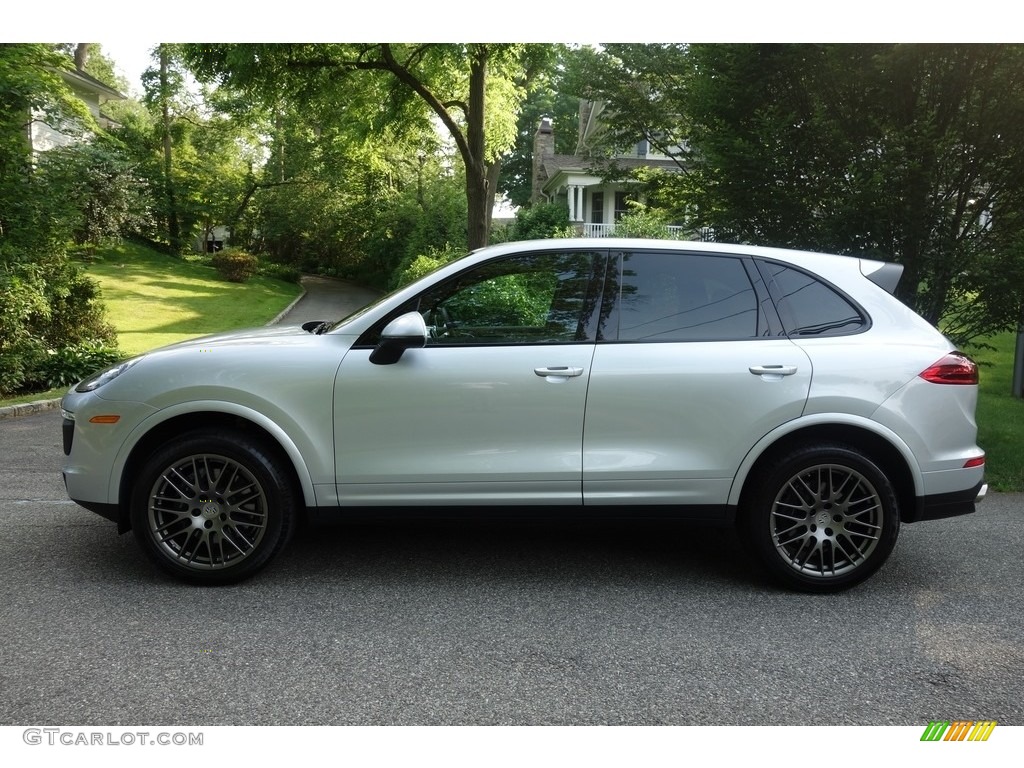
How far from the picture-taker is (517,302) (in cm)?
456

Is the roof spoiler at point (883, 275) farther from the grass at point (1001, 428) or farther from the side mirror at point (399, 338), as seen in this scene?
the grass at point (1001, 428)

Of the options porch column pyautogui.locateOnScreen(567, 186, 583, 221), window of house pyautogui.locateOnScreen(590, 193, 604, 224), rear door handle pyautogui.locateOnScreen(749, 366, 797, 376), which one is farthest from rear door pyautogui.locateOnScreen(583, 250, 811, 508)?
window of house pyautogui.locateOnScreen(590, 193, 604, 224)

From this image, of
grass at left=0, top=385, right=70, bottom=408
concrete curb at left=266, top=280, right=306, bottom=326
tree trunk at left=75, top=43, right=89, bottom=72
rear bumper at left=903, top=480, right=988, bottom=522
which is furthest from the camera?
tree trunk at left=75, top=43, right=89, bottom=72

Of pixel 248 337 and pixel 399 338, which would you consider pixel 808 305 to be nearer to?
pixel 399 338

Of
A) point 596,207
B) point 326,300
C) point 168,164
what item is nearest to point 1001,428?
point 326,300

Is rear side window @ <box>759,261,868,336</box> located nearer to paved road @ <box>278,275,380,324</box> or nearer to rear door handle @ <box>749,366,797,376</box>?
rear door handle @ <box>749,366,797,376</box>

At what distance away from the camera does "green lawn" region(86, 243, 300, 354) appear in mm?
20641

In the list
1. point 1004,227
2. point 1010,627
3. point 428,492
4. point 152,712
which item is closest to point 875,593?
point 1010,627

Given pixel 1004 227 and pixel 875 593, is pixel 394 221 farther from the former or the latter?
pixel 875 593

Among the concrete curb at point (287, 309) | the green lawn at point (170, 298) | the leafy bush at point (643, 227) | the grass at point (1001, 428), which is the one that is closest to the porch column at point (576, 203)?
the leafy bush at point (643, 227)

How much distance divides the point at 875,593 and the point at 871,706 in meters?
1.38

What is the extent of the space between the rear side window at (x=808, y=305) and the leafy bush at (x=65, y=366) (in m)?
10.5

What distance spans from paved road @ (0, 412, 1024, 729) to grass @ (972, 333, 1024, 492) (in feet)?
6.92
